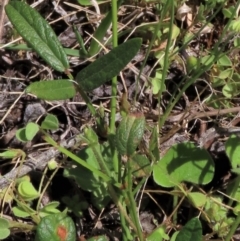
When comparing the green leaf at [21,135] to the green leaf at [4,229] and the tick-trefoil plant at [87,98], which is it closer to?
the tick-trefoil plant at [87,98]

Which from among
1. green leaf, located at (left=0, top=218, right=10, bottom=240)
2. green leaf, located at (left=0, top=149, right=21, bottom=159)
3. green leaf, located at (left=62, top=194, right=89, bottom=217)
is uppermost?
green leaf, located at (left=0, top=149, right=21, bottom=159)

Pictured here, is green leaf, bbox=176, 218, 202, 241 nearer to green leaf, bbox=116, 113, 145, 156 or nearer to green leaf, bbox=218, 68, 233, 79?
green leaf, bbox=116, 113, 145, 156

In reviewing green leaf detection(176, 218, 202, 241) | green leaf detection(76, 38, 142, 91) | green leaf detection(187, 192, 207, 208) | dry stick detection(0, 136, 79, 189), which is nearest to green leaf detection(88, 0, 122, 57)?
dry stick detection(0, 136, 79, 189)

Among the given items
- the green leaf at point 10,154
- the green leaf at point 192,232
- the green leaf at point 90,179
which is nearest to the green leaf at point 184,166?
the green leaf at point 90,179

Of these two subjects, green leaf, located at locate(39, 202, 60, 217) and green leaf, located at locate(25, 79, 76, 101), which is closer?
green leaf, located at locate(25, 79, 76, 101)

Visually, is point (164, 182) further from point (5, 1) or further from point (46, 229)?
point (5, 1)
